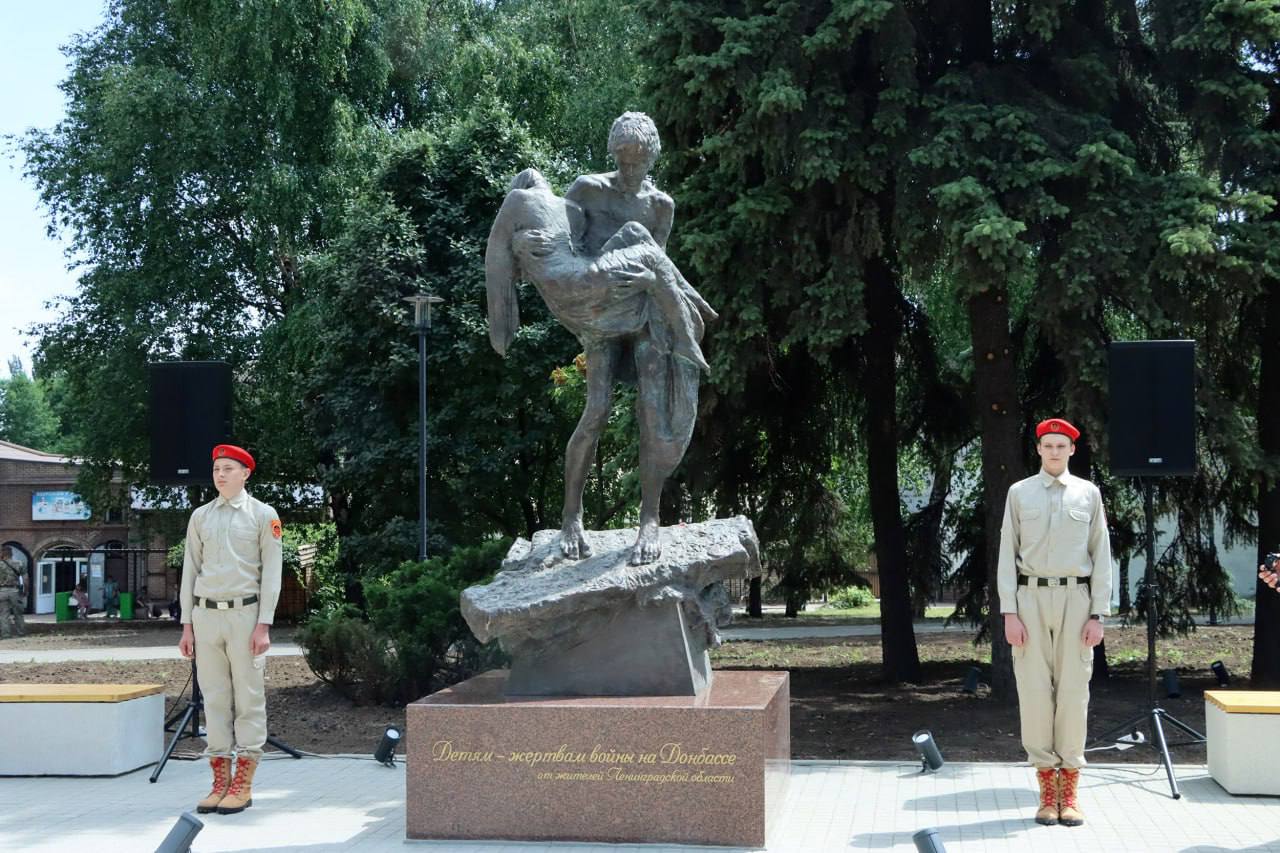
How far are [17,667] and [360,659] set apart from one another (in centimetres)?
682

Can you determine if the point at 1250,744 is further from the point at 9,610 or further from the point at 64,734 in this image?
the point at 9,610

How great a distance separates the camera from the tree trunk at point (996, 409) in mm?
11195

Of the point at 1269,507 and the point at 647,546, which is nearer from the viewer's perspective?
the point at 647,546

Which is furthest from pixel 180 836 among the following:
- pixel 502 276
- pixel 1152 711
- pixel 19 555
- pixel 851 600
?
pixel 19 555

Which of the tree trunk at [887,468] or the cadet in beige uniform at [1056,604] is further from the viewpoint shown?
the tree trunk at [887,468]

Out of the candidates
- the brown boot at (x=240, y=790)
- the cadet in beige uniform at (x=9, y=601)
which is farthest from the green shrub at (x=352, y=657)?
the cadet in beige uniform at (x=9, y=601)

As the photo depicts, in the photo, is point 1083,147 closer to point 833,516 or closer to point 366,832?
point 833,516

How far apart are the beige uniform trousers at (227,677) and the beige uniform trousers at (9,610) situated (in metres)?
19.2

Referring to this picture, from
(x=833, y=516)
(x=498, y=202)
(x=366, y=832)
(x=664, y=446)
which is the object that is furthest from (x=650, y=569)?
(x=498, y=202)

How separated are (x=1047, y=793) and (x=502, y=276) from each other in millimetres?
3850

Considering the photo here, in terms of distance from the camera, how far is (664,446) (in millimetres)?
7211

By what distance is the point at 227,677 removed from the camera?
23.2ft

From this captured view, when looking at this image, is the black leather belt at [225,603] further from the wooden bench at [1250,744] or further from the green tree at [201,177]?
the green tree at [201,177]

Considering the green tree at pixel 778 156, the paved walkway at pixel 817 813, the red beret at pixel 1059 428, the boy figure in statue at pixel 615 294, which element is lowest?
the paved walkway at pixel 817 813
